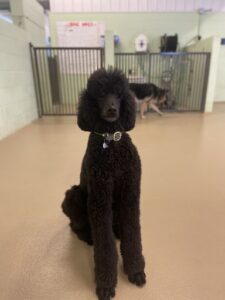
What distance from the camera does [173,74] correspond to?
6359 mm

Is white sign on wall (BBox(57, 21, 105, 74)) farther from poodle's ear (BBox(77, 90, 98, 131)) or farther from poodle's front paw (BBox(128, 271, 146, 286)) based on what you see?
poodle's front paw (BBox(128, 271, 146, 286))

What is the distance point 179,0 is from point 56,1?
3487 mm

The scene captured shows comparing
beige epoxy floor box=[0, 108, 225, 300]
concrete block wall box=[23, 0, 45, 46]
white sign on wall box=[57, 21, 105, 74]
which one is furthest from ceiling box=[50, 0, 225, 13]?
beige epoxy floor box=[0, 108, 225, 300]

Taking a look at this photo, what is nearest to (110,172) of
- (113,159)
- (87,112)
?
(113,159)

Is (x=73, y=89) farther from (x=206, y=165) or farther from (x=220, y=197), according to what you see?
(x=220, y=197)

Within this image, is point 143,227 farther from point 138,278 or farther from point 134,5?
point 134,5

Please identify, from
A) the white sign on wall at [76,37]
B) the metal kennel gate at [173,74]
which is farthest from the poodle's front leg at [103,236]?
the white sign on wall at [76,37]

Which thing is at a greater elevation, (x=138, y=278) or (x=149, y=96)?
(x=149, y=96)

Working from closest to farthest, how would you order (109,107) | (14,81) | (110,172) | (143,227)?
(109,107) → (110,172) → (143,227) → (14,81)

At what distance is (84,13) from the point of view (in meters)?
6.25

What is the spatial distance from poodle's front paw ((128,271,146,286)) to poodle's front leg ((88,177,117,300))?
107mm

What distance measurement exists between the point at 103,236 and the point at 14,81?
3.76 metres

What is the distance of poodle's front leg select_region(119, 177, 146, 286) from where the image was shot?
993 millimetres

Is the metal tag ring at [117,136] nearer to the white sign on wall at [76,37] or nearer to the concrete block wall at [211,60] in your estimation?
the concrete block wall at [211,60]
